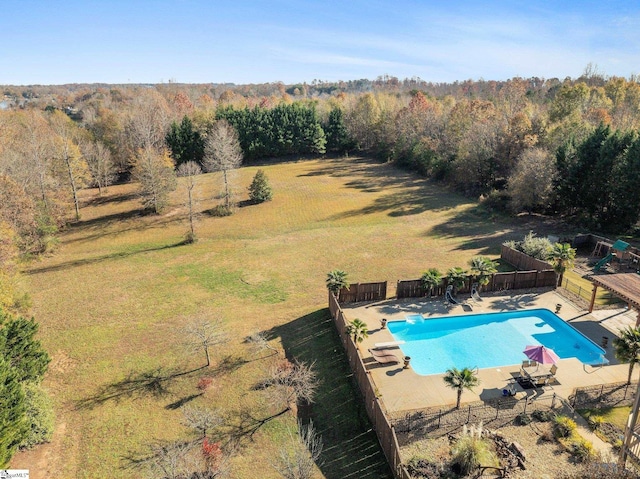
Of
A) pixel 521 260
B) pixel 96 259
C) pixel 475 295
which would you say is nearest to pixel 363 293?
pixel 475 295

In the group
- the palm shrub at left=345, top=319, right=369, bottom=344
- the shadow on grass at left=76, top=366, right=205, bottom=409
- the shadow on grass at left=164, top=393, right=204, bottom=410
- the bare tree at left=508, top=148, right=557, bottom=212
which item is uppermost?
the bare tree at left=508, top=148, right=557, bottom=212

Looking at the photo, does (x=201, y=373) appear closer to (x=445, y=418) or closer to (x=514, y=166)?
(x=445, y=418)

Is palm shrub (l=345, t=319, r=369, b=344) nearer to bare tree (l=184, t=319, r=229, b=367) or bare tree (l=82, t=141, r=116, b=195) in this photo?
bare tree (l=184, t=319, r=229, b=367)

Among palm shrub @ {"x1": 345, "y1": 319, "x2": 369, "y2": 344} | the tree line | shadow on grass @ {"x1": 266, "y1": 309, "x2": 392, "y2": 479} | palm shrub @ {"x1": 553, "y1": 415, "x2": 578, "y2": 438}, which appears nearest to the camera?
shadow on grass @ {"x1": 266, "y1": 309, "x2": 392, "y2": 479}

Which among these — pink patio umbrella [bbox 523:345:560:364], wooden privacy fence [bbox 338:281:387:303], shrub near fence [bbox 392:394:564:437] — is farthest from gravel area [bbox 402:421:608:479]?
wooden privacy fence [bbox 338:281:387:303]

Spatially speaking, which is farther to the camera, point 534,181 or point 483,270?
point 534,181

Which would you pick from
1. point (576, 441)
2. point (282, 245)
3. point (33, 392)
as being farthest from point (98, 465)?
point (282, 245)

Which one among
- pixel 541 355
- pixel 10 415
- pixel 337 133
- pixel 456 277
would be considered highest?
pixel 337 133

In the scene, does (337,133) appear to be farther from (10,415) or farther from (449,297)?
(10,415)
